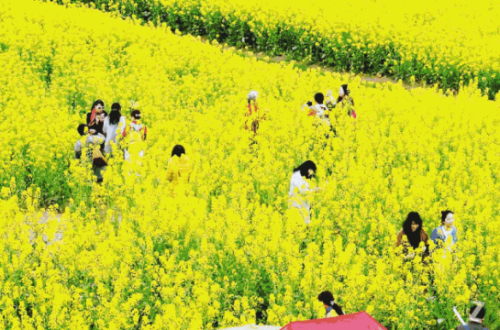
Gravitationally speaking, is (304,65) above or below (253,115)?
above

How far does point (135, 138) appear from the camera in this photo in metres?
13.4

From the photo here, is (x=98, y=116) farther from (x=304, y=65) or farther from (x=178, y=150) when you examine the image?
(x=304, y=65)

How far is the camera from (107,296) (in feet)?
30.5

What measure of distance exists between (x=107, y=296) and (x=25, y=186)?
4.60 m

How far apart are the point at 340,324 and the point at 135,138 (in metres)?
7.29

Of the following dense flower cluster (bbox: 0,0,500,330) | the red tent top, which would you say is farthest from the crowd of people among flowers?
the red tent top

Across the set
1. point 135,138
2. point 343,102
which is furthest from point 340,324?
point 343,102

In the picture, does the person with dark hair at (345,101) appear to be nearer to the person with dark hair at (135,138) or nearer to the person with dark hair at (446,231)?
the person with dark hair at (135,138)

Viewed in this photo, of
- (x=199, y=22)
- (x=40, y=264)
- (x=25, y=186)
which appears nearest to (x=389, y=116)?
(x=25, y=186)

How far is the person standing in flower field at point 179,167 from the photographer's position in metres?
12.1

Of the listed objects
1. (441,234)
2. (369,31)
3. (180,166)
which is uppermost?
(369,31)

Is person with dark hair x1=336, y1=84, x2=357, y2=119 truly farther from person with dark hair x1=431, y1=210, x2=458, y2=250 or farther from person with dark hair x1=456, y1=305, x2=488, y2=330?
person with dark hair x1=456, y1=305, x2=488, y2=330

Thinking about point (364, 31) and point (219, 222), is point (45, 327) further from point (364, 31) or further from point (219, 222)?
point (364, 31)

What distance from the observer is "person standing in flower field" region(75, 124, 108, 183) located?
13.1 meters
